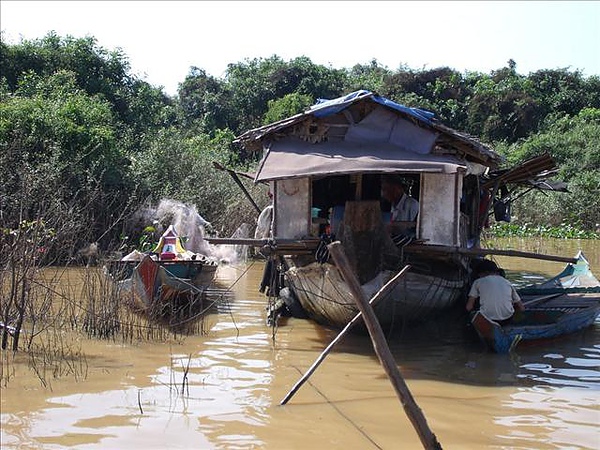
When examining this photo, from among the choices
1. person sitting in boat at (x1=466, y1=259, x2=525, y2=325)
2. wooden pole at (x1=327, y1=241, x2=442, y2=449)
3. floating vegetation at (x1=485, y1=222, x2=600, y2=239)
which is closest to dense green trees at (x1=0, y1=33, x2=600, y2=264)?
floating vegetation at (x1=485, y1=222, x2=600, y2=239)

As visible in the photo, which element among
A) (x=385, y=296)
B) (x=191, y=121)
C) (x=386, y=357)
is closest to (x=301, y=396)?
(x=385, y=296)

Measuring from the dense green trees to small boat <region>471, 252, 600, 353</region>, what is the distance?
459 centimetres

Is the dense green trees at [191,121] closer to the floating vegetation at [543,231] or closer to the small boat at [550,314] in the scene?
the floating vegetation at [543,231]

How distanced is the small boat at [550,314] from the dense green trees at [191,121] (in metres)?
4.59

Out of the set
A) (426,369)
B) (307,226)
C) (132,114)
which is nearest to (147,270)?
(307,226)

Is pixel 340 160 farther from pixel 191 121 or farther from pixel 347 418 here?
pixel 191 121

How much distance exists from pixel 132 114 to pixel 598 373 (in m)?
16.4

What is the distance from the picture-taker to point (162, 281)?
29.9 feet

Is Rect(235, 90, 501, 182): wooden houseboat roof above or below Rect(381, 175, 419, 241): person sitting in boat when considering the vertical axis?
above

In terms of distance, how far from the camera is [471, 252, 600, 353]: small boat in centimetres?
798

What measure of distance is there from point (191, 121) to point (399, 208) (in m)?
25.0

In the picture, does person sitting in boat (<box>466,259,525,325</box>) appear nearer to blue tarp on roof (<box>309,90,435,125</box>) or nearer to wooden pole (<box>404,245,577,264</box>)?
wooden pole (<box>404,245,577,264</box>)

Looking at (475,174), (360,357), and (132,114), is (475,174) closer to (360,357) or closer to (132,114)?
(360,357)

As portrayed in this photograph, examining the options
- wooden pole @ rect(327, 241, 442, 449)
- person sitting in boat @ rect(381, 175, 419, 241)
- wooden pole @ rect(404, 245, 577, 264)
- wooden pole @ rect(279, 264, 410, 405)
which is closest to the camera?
wooden pole @ rect(327, 241, 442, 449)
